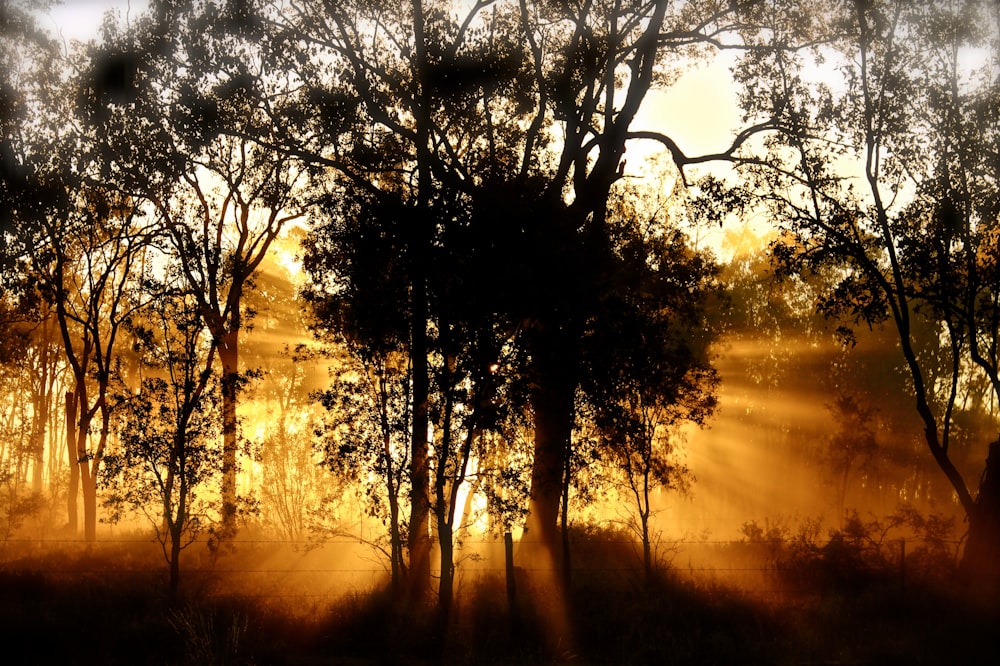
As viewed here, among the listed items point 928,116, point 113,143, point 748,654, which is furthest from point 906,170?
point 113,143

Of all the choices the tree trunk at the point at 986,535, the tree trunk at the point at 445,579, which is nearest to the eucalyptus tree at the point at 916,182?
the tree trunk at the point at 986,535

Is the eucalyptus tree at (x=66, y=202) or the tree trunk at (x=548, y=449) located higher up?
the eucalyptus tree at (x=66, y=202)

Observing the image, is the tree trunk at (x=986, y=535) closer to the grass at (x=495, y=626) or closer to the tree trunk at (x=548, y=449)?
the grass at (x=495, y=626)

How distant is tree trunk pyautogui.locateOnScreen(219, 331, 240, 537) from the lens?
1900cm

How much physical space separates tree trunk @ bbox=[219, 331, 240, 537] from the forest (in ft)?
0.91

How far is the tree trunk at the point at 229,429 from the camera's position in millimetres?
19000

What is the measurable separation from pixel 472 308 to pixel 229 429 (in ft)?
26.3

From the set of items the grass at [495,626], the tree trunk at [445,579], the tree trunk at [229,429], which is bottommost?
the grass at [495,626]

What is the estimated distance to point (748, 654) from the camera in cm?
1413

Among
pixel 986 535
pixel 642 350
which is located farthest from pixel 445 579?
pixel 986 535

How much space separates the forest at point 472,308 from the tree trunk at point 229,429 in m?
0.28

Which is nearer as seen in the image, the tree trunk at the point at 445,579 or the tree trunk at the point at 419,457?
the tree trunk at the point at 445,579

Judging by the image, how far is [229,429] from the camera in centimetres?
1975

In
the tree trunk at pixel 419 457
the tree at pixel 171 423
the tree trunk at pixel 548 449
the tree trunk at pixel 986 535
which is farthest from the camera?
the tree trunk at pixel 548 449
